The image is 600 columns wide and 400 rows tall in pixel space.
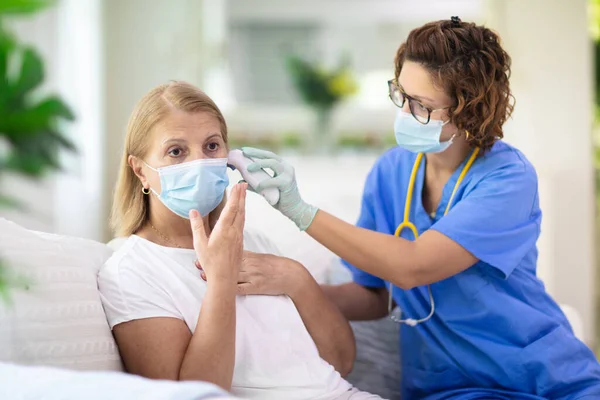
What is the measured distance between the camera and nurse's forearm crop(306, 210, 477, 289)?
60.1 inches

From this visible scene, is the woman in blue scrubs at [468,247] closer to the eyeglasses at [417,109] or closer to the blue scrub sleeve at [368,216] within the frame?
the eyeglasses at [417,109]

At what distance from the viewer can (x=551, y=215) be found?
3771 mm

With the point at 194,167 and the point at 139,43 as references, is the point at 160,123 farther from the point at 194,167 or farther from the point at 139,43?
the point at 139,43

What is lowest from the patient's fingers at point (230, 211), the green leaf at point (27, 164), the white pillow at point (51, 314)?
the white pillow at point (51, 314)

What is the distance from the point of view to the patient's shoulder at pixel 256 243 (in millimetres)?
1653


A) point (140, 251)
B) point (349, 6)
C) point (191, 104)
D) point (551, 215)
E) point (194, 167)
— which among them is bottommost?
point (551, 215)

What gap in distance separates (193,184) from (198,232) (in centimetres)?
12

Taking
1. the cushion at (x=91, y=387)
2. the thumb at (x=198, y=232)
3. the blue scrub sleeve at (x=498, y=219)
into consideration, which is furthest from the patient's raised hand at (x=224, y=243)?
the blue scrub sleeve at (x=498, y=219)

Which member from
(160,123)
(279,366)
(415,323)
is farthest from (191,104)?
(415,323)

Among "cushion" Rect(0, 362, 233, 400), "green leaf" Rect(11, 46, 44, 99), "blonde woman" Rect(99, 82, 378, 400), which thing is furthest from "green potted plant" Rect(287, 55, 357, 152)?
"green leaf" Rect(11, 46, 44, 99)

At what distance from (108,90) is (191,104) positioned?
3394mm

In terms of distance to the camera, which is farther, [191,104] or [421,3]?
Result: [421,3]

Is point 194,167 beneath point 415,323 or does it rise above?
above

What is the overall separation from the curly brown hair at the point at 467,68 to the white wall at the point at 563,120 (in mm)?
2491
